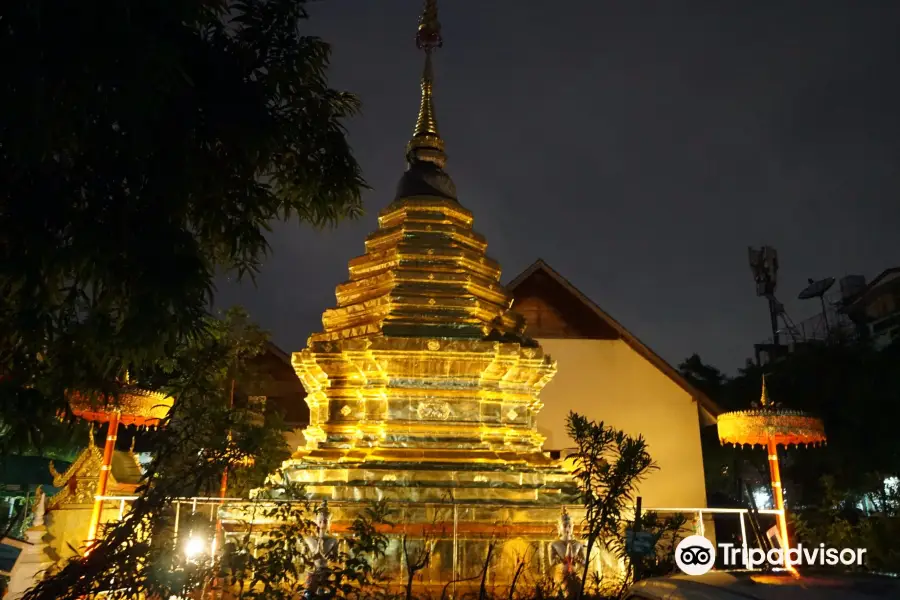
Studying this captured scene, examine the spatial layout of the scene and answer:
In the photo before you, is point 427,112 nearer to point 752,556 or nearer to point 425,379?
point 425,379

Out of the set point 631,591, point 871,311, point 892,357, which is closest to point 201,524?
point 631,591

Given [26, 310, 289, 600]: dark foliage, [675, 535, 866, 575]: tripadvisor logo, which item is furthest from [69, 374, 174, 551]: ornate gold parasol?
[675, 535, 866, 575]: tripadvisor logo

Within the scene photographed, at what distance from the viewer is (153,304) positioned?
3.33 metres

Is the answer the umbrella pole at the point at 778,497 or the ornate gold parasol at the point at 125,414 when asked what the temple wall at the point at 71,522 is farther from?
the umbrella pole at the point at 778,497

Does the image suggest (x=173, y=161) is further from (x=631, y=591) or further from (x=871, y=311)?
(x=871, y=311)

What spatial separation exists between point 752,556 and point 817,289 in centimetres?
3019

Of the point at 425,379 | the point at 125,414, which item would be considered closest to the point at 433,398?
the point at 425,379

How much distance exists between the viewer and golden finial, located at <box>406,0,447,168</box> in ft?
39.3

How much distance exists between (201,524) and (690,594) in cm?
279

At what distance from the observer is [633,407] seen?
1439 centimetres

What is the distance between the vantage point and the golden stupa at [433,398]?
8.09 m

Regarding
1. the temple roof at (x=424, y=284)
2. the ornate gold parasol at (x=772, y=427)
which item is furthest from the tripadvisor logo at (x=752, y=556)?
the temple roof at (x=424, y=284)

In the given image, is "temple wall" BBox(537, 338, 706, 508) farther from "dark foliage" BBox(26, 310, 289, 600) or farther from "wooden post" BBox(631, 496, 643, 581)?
"dark foliage" BBox(26, 310, 289, 600)

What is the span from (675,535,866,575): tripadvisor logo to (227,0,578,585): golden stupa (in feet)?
6.58
